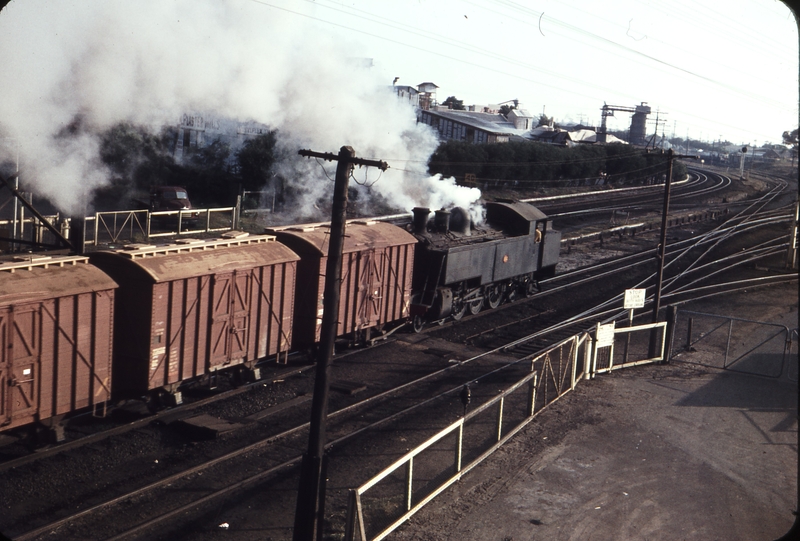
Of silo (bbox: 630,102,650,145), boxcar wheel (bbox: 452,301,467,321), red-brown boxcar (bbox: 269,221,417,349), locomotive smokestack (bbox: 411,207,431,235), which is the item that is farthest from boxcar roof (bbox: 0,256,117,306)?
silo (bbox: 630,102,650,145)

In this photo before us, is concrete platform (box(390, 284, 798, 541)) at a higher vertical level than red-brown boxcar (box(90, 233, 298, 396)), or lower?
lower

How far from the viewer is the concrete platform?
32.6 ft

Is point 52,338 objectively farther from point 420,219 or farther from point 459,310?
point 459,310

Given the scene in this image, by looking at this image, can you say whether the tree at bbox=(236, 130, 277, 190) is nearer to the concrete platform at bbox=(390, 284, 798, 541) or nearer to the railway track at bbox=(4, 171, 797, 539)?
the railway track at bbox=(4, 171, 797, 539)

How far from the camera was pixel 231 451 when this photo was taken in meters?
11.7

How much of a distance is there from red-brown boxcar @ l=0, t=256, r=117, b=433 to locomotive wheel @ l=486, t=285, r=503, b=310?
1433 centimetres

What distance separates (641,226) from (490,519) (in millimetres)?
37023

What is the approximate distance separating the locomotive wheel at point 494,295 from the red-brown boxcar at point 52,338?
1433 cm

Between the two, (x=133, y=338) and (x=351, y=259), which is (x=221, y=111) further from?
(x=133, y=338)

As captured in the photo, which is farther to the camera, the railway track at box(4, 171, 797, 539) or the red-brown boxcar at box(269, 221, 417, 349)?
the red-brown boxcar at box(269, 221, 417, 349)

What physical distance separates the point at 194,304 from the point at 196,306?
70mm

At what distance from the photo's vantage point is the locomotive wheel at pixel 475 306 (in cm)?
2306

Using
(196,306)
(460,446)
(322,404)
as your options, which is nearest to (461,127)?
(196,306)

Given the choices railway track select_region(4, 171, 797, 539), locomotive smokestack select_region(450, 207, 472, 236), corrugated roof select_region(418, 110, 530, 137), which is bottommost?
railway track select_region(4, 171, 797, 539)
